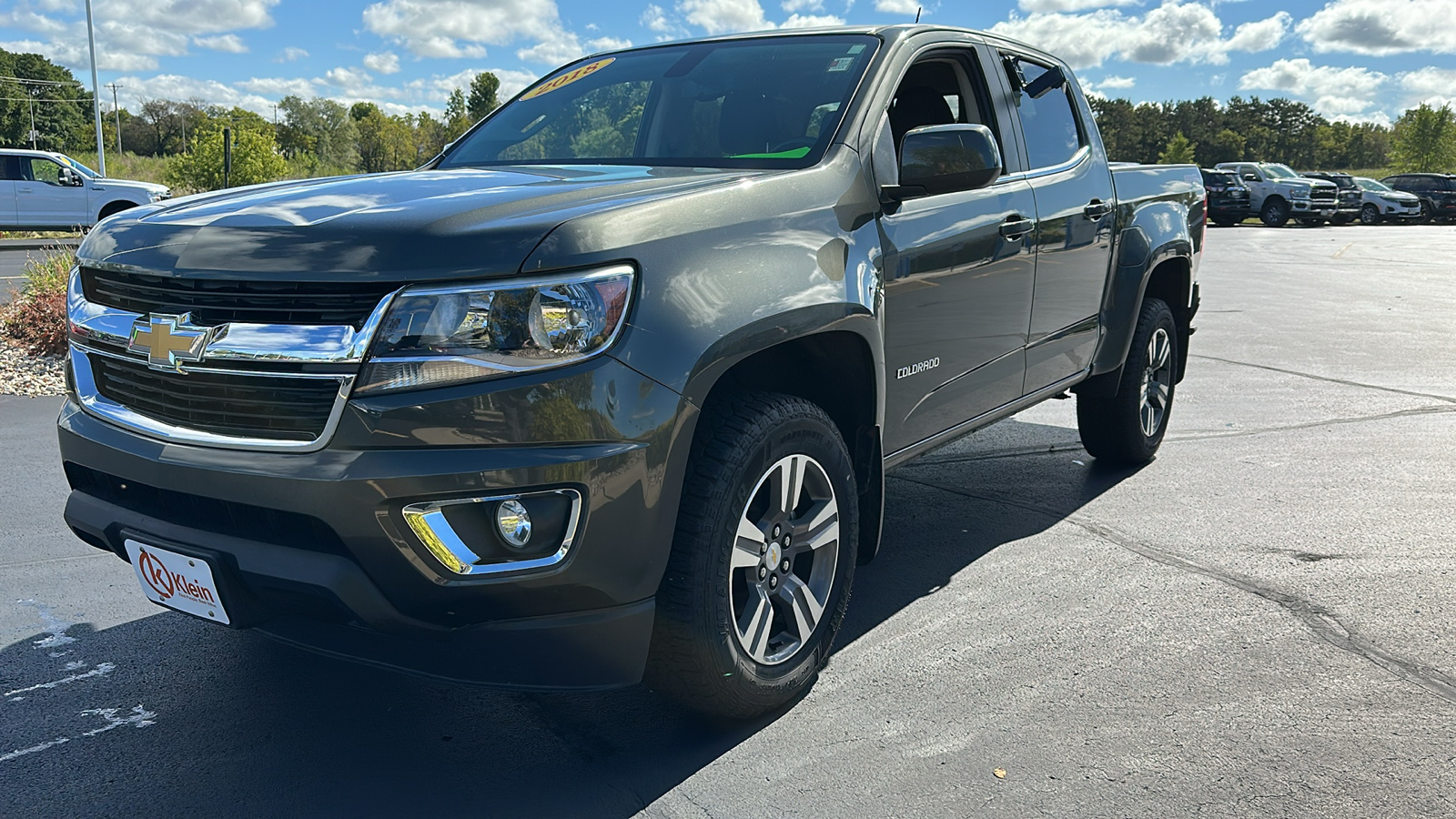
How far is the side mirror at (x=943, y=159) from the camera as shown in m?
3.22

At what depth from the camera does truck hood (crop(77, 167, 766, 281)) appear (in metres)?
2.27

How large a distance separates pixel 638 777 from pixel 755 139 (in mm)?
1919

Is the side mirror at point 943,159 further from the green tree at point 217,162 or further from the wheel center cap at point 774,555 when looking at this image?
the green tree at point 217,162

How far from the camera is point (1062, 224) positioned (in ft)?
14.2

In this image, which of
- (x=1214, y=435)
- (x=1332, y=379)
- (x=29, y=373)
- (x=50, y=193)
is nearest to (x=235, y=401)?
(x=1214, y=435)

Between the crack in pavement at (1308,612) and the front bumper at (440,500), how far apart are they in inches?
90.0

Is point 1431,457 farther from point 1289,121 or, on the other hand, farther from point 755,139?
point 1289,121

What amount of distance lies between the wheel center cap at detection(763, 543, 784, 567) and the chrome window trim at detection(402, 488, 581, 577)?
698 millimetres

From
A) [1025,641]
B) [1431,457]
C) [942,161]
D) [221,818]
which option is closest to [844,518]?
[1025,641]

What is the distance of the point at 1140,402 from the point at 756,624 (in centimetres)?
321

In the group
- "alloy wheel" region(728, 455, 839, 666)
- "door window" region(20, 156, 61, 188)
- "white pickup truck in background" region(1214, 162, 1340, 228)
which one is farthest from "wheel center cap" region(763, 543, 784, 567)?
"white pickup truck in background" region(1214, 162, 1340, 228)

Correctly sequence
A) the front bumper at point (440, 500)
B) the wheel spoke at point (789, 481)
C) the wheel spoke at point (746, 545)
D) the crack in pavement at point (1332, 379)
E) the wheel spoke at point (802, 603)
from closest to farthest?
1. the front bumper at point (440, 500)
2. the wheel spoke at point (746, 545)
3. the wheel spoke at point (789, 481)
4. the wheel spoke at point (802, 603)
5. the crack in pavement at point (1332, 379)

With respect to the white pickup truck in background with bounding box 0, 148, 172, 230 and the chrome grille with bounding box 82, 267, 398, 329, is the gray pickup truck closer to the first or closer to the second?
the chrome grille with bounding box 82, 267, 398, 329

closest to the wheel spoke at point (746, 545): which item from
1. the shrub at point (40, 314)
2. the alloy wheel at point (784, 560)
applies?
the alloy wheel at point (784, 560)
